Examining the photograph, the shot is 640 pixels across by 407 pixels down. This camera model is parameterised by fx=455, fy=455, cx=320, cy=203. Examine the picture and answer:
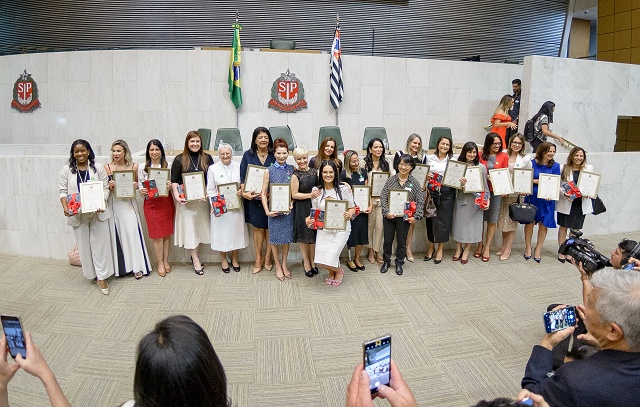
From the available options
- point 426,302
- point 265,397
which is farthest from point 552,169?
point 265,397

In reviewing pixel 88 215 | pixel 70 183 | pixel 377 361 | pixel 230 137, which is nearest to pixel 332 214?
pixel 88 215

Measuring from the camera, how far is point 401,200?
197 inches

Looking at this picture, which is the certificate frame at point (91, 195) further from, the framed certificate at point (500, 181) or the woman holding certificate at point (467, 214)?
the framed certificate at point (500, 181)

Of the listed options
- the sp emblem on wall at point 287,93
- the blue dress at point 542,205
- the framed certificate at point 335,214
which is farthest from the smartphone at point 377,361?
the sp emblem on wall at point 287,93

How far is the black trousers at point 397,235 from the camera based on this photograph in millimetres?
5121

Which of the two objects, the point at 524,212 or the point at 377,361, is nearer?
the point at 377,361

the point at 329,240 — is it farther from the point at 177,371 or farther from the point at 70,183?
the point at 177,371

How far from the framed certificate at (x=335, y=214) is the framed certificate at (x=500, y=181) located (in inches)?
74.7

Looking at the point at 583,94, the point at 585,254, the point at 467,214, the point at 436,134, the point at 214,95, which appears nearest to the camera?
the point at 585,254

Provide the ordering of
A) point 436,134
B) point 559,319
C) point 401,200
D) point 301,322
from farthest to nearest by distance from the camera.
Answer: point 436,134 → point 401,200 → point 301,322 → point 559,319

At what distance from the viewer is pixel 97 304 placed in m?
4.36

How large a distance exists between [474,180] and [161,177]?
3.46 m

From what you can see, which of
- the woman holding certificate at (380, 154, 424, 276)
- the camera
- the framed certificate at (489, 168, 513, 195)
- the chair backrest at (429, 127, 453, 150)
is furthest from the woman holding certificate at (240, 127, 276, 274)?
the chair backrest at (429, 127, 453, 150)

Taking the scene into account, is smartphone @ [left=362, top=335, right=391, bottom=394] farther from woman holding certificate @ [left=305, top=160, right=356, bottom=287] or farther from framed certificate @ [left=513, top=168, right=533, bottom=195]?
framed certificate @ [left=513, top=168, right=533, bottom=195]
